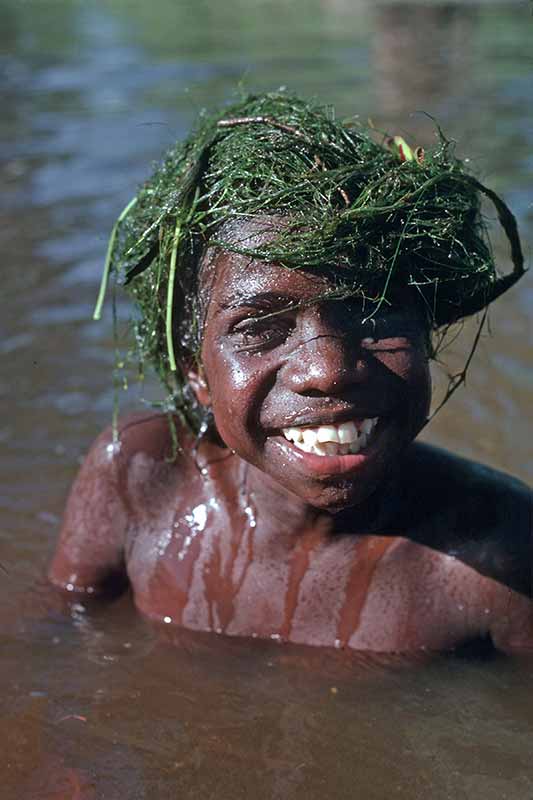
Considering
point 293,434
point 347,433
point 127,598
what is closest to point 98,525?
point 127,598

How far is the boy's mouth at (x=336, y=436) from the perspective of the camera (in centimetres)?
272

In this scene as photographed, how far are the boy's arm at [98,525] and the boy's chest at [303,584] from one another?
91 millimetres

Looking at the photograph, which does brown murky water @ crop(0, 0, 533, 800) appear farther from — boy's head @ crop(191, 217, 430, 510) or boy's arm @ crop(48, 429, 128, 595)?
boy's head @ crop(191, 217, 430, 510)

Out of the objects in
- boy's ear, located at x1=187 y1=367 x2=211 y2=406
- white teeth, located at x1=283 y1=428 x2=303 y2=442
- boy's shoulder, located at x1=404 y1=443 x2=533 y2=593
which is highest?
white teeth, located at x1=283 y1=428 x2=303 y2=442

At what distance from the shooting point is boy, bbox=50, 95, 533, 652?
105 inches

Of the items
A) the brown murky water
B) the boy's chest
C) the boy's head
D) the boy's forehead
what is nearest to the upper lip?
the boy's head

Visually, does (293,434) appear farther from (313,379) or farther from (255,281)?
(255,281)

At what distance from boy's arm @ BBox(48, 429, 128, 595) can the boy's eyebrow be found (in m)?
Answer: 0.89

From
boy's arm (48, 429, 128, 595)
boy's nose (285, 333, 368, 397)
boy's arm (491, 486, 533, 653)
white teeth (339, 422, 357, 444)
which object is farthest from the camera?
boy's arm (48, 429, 128, 595)

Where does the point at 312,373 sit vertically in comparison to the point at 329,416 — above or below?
above

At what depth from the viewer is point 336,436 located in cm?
273

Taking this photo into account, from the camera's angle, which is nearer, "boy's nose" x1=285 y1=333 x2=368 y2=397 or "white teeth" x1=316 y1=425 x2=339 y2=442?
"boy's nose" x1=285 y1=333 x2=368 y2=397

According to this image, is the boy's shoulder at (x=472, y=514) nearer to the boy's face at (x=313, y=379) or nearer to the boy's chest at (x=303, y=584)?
the boy's chest at (x=303, y=584)

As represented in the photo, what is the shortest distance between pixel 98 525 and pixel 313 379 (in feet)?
3.67
